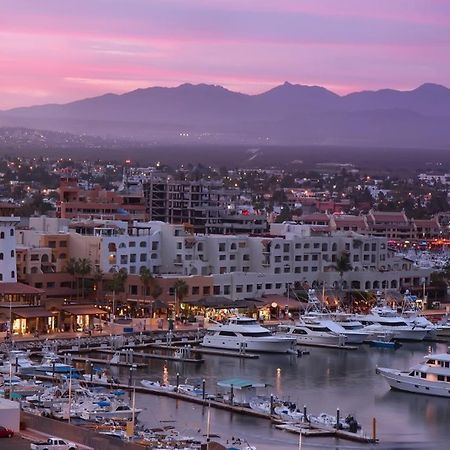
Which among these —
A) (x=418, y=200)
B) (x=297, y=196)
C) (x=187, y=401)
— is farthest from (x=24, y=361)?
(x=418, y=200)

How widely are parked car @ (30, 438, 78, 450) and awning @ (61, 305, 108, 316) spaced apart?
1807 centimetres

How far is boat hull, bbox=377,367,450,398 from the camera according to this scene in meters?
33.9

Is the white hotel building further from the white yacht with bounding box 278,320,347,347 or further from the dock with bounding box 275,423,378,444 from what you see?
the dock with bounding box 275,423,378,444

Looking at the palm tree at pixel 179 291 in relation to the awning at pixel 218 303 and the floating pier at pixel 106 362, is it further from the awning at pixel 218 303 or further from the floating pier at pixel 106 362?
the floating pier at pixel 106 362

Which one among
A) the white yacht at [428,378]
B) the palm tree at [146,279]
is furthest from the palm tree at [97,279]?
the white yacht at [428,378]

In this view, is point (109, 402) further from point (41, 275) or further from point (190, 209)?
point (190, 209)

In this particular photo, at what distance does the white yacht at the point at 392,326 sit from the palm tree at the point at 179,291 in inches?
173

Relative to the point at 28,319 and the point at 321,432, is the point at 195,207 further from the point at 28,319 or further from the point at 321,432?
the point at 321,432

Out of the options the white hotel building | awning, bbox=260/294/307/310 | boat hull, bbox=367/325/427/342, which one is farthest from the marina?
the white hotel building

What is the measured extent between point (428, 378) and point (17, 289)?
37.9 feet

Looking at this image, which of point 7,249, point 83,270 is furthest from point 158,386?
point 83,270

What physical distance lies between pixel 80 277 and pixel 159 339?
5.30 m

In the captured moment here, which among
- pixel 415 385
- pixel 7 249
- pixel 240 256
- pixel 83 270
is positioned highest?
pixel 7 249

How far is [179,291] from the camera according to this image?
44.2 metres
